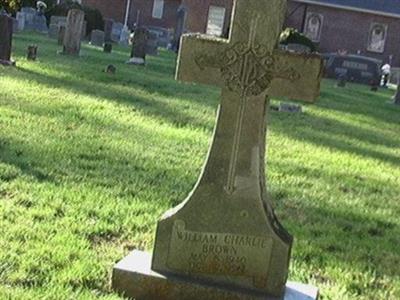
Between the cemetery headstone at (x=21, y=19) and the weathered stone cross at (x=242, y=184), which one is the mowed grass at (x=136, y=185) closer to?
the weathered stone cross at (x=242, y=184)

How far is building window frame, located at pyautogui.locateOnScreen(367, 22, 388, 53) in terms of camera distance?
49594 mm

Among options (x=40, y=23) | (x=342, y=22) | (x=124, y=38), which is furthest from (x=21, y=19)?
(x=342, y=22)

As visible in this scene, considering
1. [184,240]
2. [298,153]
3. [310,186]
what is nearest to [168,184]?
[310,186]

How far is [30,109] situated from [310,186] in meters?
3.90

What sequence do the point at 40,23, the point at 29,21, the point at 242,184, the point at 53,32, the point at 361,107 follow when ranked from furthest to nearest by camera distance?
the point at 40,23 < the point at 29,21 < the point at 53,32 < the point at 361,107 < the point at 242,184

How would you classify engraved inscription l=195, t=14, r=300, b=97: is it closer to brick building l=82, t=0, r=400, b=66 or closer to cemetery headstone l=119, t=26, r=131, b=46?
cemetery headstone l=119, t=26, r=131, b=46

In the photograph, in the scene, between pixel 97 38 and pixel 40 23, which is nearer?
pixel 97 38

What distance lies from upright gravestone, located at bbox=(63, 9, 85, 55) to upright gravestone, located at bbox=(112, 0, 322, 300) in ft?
53.2

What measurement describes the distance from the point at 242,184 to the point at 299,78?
26.2 inches

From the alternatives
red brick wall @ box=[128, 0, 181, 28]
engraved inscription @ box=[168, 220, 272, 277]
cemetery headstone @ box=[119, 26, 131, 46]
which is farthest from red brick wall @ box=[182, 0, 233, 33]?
engraved inscription @ box=[168, 220, 272, 277]

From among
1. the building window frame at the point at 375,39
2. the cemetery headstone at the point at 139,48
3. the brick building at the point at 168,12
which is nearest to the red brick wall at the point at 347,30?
the building window frame at the point at 375,39

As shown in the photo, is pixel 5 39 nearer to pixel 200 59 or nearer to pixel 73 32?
pixel 73 32

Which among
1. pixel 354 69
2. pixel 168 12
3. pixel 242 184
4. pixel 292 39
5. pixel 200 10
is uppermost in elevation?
pixel 200 10

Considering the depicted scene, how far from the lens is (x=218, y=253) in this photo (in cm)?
450
